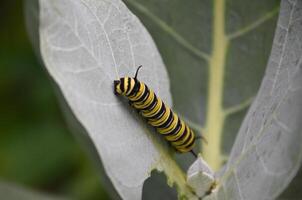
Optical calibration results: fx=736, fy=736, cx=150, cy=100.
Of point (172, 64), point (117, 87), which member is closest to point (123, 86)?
point (117, 87)

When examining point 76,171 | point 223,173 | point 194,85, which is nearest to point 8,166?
point 76,171

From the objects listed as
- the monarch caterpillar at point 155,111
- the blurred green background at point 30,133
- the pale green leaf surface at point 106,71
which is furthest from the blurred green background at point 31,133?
the pale green leaf surface at point 106,71

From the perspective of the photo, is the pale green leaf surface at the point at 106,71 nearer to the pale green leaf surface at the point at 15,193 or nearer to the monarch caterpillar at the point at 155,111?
the monarch caterpillar at the point at 155,111

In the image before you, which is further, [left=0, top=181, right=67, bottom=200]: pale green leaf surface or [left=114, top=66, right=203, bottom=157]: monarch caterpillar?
[left=0, top=181, right=67, bottom=200]: pale green leaf surface

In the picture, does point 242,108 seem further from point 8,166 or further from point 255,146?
point 8,166

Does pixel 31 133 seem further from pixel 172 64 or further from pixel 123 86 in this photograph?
pixel 123 86

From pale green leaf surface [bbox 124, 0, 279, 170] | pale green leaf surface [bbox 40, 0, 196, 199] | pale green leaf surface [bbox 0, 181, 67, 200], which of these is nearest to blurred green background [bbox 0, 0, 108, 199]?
pale green leaf surface [bbox 0, 181, 67, 200]

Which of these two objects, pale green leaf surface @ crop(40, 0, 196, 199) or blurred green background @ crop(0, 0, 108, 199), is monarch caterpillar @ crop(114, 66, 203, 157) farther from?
blurred green background @ crop(0, 0, 108, 199)
